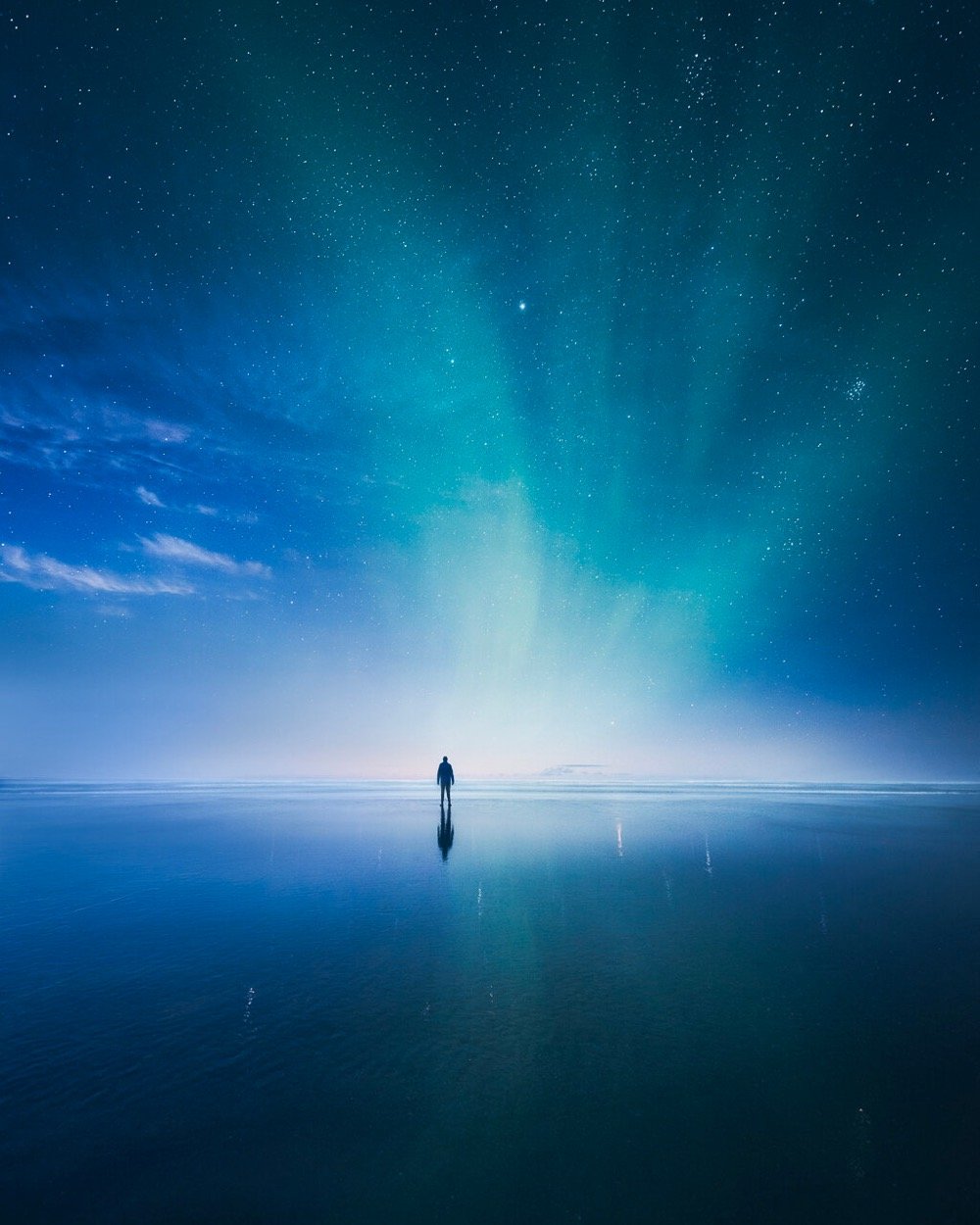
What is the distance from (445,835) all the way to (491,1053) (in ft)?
44.9

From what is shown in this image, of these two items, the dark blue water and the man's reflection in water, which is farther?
the man's reflection in water

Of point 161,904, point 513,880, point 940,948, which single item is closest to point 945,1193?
point 940,948

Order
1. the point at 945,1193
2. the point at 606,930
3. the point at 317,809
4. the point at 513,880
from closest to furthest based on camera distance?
1. the point at 945,1193
2. the point at 606,930
3. the point at 513,880
4. the point at 317,809

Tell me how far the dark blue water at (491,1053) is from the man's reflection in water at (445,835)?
4.26 m

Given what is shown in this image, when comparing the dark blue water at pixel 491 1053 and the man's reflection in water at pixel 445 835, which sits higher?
the man's reflection in water at pixel 445 835

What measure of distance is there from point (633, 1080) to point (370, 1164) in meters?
2.09

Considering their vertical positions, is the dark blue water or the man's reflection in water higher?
the man's reflection in water

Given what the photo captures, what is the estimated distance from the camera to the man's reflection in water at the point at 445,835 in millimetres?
15068

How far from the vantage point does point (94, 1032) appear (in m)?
5.20

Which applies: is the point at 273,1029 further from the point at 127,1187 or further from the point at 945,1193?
the point at 945,1193

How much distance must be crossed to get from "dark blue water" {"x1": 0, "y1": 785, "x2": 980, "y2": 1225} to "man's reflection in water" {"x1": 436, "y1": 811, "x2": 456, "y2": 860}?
168 inches

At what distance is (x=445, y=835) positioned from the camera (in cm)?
1800

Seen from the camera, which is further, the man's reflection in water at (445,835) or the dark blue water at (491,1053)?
the man's reflection in water at (445,835)

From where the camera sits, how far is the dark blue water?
11.0 feet
